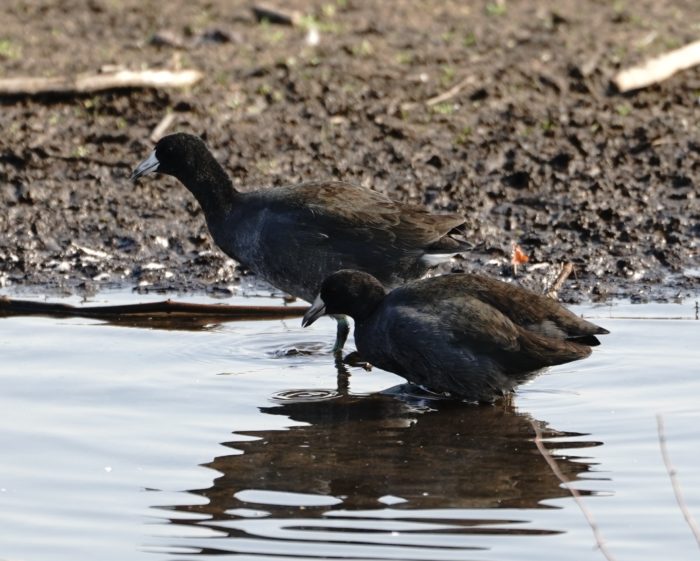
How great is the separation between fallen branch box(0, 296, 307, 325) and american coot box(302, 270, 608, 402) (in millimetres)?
1476

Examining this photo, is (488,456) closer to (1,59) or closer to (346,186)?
(346,186)

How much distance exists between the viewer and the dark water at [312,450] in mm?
5574

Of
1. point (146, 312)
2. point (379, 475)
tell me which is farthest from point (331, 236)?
point (379, 475)

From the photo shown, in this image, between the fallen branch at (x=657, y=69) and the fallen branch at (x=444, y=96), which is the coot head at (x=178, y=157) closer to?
the fallen branch at (x=444, y=96)

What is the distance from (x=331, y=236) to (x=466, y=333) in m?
1.34

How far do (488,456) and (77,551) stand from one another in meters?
2.03

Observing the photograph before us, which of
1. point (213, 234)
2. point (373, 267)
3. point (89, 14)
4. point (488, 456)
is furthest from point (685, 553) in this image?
point (89, 14)

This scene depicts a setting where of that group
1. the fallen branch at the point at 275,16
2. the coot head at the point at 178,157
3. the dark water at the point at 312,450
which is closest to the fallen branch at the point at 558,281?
the dark water at the point at 312,450

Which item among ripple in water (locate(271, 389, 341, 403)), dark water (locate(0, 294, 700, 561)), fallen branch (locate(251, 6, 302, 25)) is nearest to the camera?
dark water (locate(0, 294, 700, 561))

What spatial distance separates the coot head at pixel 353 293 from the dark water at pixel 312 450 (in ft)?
1.49

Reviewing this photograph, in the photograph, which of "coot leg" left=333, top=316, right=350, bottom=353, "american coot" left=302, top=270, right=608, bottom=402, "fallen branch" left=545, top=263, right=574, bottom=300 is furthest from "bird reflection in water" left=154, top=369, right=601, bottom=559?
"fallen branch" left=545, top=263, right=574, bottom=300

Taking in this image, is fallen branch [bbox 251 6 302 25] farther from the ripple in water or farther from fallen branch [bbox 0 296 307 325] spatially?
the ripple in water

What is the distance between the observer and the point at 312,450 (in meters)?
6.76

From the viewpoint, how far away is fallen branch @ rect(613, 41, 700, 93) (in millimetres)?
12663
